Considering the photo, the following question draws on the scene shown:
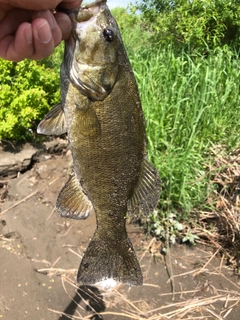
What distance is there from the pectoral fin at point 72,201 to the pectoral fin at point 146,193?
22 centimetres

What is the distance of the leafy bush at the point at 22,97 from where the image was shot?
4395mm

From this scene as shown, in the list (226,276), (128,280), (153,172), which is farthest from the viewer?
(226,276)

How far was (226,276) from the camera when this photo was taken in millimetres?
3469

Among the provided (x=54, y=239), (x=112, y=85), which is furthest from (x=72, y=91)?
(x=54, y=239)

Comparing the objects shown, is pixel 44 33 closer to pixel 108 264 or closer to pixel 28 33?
pixel 28 33

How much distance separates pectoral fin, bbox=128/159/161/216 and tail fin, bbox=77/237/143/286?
240mm

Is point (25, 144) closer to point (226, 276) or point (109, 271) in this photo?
point (226, 276)

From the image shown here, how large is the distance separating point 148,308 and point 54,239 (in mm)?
1165

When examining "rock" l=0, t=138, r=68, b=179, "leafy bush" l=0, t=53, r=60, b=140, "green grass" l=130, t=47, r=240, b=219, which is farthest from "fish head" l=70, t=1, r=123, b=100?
"rock" l=0, t=138, r=68, b=179

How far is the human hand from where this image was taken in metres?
1.45

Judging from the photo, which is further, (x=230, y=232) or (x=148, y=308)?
(x=230, y=232)

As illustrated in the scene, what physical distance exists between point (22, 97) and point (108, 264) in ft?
9.85

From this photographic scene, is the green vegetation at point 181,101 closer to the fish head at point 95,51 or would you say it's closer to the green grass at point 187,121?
the green grass at point 187,121

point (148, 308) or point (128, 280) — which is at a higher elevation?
point (128, 280)
